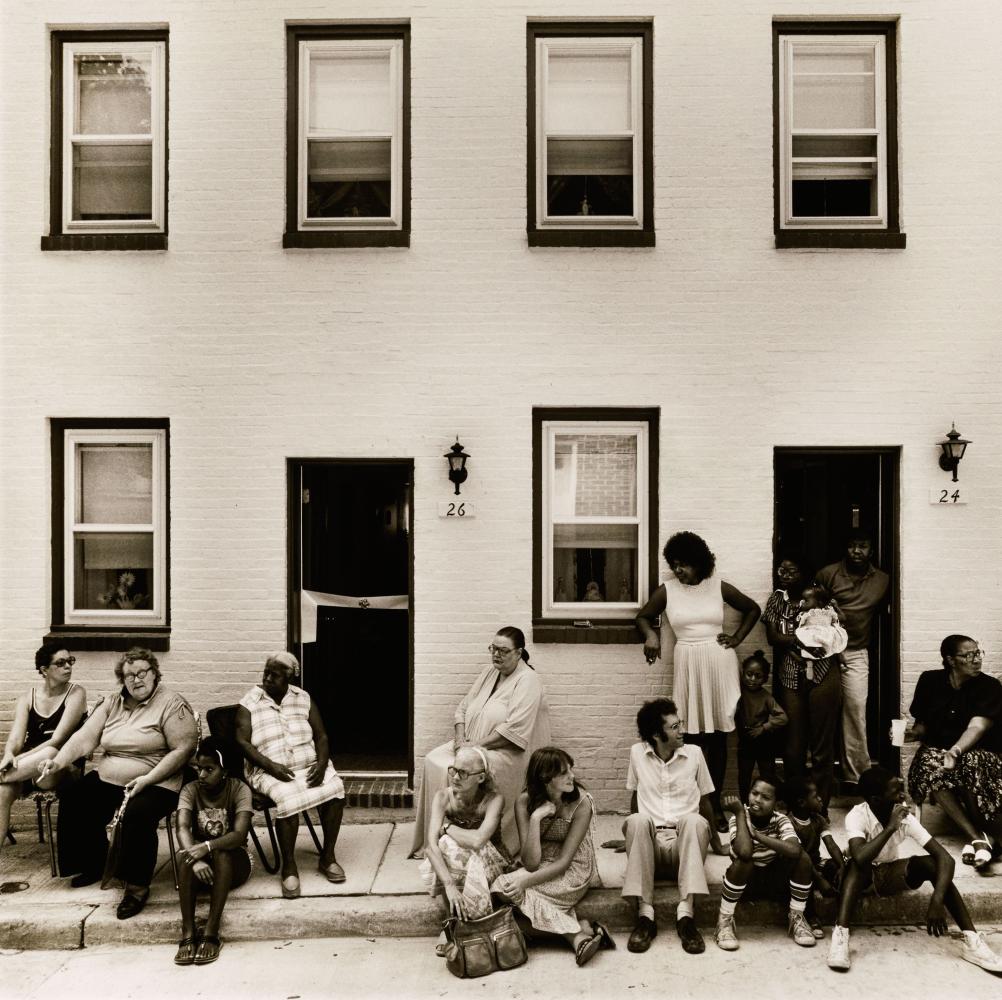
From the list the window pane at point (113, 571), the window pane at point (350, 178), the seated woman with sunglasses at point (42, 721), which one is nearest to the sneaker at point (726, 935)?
the seated woman with sunglasses at point (42, 721)

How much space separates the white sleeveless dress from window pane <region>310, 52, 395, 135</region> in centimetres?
433

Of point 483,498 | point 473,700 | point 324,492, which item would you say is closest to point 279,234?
point 324,492

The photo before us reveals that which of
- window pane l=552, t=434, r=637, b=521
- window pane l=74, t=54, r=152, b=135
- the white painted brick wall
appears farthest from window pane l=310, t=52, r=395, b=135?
window pane l=552, t=434, r=637, b=521

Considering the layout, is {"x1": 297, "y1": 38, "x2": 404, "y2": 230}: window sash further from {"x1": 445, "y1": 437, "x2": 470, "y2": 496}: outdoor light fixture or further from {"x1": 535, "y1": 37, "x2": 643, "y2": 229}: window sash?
{"x1": 445, "y1": 437, "x2": 470, "y2": 496}: outdoor light fixture

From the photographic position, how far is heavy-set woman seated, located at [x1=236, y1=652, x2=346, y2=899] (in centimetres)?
591

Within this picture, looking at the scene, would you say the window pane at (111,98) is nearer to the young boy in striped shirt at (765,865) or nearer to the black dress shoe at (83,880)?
the black dress shoe at (83,880)

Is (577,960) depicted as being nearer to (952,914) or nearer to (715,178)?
(952,914)

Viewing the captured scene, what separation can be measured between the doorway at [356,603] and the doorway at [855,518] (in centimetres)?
305

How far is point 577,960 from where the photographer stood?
507cm

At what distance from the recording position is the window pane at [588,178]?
7.30 m

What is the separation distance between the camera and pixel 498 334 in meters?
7.07

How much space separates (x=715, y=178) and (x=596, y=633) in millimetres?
3547

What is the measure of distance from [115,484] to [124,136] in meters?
2.73

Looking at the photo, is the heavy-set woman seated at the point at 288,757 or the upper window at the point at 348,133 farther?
the upper window at the point at 348,133
